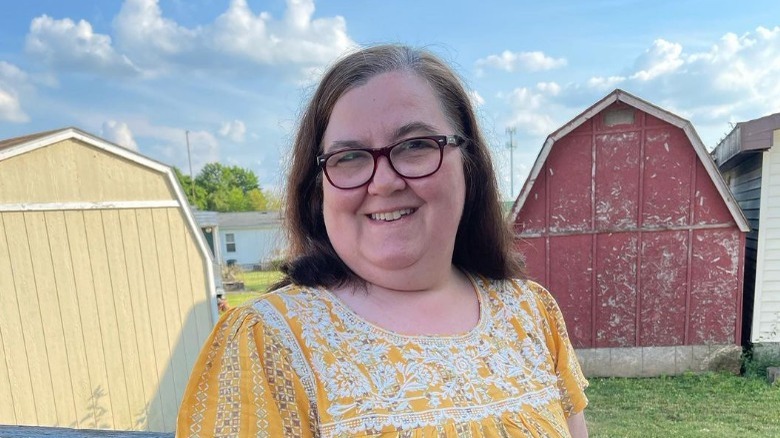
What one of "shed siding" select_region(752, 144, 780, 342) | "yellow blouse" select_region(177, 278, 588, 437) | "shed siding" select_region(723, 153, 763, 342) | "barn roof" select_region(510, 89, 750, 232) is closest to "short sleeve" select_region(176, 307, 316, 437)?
"yellow blouse" select_region(177, 278, 588, 437)

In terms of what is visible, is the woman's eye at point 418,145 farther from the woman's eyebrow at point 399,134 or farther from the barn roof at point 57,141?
the barn roof at point 57,141

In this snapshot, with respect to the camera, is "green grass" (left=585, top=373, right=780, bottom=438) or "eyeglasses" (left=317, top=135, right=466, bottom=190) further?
"green grass" (left=585, top=373, right=780, bottom=438)

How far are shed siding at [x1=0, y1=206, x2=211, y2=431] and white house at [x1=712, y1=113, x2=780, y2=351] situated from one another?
6.59 m

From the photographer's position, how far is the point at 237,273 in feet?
63.2

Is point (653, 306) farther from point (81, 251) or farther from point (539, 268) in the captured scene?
point (81, 251)

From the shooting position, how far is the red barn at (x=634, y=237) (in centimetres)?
541

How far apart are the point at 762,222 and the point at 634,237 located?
1.44 meters

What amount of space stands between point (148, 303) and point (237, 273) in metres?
15.4

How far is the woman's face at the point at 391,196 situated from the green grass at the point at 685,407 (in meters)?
4.07

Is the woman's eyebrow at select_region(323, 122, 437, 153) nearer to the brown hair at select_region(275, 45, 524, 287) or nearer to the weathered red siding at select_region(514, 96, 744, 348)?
the brown hair at select_region(275, 45, 524, 287)

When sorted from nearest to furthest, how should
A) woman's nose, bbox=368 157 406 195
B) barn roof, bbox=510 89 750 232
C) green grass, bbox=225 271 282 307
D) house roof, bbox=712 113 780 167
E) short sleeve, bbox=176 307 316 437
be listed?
short sleeve, bbox=176 307 316 437, woman's nose, bbox=368 157 406 195, house roof, bbox=712 113 780 167, barn roof, bbox=510 89 750 232, green grass, bbox=225 271 282 307

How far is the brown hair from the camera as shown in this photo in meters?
1.05

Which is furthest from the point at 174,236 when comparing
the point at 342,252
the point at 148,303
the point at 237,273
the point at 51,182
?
the point at 237,273

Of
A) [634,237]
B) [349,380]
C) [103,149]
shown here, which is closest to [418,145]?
[349,380]
